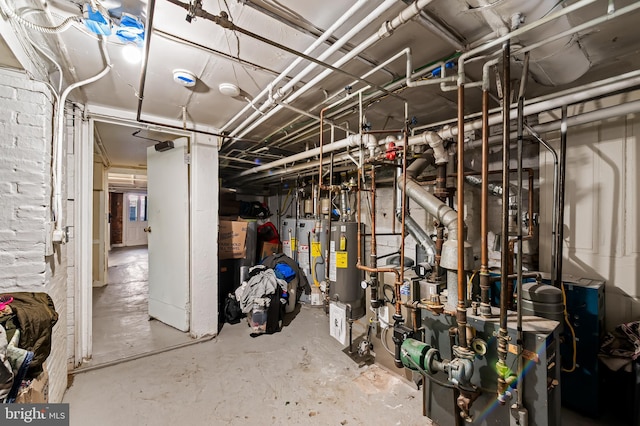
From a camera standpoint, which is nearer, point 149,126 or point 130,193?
point 149,126

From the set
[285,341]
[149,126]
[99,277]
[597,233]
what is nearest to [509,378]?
[597,233]

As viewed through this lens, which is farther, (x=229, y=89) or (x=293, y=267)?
(x=293, y=267)

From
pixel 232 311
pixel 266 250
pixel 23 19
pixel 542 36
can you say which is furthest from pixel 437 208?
pixel 266 250

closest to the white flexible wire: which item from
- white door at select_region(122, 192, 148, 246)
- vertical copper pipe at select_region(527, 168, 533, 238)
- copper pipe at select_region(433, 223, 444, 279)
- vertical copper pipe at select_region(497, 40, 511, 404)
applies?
vertical copper pipe at select_region(497, 40, 511, 404)

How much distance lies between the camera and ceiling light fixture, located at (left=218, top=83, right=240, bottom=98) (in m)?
2.05

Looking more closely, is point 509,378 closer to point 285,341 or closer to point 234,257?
point 285,341

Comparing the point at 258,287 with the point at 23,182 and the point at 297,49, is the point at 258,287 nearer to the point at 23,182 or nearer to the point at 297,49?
the point at 23,182

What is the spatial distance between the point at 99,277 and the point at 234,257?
3.20 meters

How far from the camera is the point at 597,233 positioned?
6.59 feet

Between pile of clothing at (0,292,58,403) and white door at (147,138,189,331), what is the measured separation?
164 centimetres

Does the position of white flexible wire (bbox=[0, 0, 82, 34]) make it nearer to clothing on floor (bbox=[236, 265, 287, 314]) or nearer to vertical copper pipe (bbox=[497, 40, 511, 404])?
vertical copper pipe (bbox=[497, 40, 511, 404])

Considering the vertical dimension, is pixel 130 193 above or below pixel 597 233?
above

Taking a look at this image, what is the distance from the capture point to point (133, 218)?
417 inches

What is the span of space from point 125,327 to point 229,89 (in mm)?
3029
